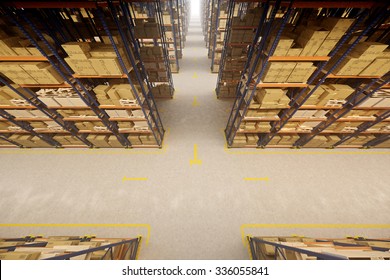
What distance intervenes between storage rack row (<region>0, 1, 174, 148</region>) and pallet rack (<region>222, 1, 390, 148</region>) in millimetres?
3316

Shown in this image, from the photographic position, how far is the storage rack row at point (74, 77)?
12.1 feet

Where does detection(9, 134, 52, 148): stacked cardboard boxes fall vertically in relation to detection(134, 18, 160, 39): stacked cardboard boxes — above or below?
below

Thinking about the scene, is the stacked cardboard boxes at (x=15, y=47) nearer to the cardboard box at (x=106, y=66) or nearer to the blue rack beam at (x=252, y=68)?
the cardboard box at (x=106, y=66)

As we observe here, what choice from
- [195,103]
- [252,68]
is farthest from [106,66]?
[195,103]

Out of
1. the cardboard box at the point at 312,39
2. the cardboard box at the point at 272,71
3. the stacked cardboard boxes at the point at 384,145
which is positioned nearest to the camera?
the cardboard box at the point at 312,39

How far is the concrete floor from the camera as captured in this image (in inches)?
213

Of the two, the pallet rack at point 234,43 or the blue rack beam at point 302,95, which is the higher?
the pallet rack at point 234,43

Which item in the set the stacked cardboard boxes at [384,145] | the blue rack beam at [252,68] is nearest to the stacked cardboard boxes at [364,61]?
the blue rack beam at [252,68]

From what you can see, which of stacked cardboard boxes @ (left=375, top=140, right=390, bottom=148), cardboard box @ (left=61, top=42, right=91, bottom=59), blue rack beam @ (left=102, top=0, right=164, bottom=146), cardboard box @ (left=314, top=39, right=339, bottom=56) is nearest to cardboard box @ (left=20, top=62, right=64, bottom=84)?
cardboard box @ (left=61, top=42, right=91, bottom=59)

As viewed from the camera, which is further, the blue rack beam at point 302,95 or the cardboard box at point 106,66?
the cardboard box at point 106,66

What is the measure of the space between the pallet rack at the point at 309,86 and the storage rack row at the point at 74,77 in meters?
3.32

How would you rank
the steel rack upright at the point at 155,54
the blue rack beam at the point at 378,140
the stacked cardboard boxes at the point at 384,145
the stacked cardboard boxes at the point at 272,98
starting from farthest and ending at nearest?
the steel rack upright at the point at 155,54, the stacked cardboard boxes at the point at 384,145, the blue rack beam at the point at 378,140, the stacked cardboard boxes at the point at 272,98

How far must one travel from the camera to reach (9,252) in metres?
3.43

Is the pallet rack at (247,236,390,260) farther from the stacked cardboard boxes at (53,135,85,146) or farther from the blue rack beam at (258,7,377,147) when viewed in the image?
the stacked cardboard boxes at (53,135,85,146)
